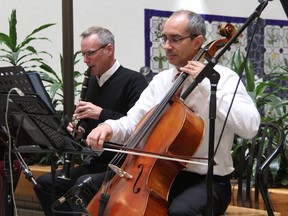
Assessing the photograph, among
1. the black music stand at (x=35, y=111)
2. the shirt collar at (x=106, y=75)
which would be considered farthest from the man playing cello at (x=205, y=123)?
the shirt collar at (x=106, y=75)

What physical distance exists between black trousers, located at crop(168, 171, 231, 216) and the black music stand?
40 cm

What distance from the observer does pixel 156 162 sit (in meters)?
2.34

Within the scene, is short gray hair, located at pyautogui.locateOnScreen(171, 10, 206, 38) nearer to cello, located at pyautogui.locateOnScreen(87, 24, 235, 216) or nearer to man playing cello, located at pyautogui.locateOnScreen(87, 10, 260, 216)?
man playing cello, located at pyautogui.locateOnScreen(87, 10, 260, 216)

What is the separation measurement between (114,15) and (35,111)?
2.88 m

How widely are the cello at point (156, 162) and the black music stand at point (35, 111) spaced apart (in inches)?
7.4

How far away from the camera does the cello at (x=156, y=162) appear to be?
2297 millimetres

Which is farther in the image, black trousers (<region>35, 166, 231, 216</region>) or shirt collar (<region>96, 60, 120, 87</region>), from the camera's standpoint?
shirt collar (<region>96, 60, 120, 87</region>)

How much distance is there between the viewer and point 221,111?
2430 millimetres

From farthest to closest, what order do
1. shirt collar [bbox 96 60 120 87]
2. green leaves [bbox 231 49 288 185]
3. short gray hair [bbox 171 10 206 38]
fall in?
shirt collar [bbox 96 60 120 87]
green leaves [bbox 231 49 288 185]
short gray hair [bbox 171 10 206 38]

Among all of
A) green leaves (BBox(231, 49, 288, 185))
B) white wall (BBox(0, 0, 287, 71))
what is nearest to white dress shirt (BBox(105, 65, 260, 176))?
green leaves (BBox(231, 49, 288, 185))

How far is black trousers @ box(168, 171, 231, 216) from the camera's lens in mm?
2363

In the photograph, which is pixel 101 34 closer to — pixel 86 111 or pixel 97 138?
pixel 86 111

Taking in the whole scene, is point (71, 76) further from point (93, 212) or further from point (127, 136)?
point (93, 212)

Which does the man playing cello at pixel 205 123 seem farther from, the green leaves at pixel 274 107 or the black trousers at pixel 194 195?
the green leaves at pixel 274 107
